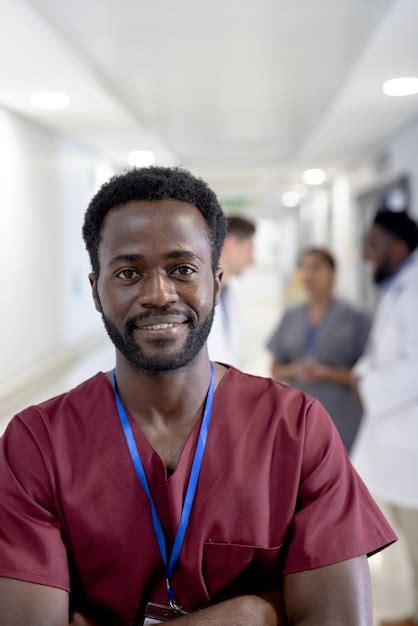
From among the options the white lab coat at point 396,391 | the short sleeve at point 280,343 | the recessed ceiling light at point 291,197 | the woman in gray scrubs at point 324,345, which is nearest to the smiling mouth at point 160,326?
the white lab coat at point 396,391

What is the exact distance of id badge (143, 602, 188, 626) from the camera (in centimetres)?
104

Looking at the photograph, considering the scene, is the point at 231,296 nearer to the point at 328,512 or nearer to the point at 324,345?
the point at 324,345

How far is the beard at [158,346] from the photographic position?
3.52ft

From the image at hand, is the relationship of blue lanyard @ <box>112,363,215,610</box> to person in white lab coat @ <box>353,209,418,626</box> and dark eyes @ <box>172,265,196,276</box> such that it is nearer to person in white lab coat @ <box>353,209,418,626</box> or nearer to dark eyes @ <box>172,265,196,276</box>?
dark eyes @ <box>172,265,196,276</box>

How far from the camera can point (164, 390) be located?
113cm

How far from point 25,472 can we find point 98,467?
0.37ft

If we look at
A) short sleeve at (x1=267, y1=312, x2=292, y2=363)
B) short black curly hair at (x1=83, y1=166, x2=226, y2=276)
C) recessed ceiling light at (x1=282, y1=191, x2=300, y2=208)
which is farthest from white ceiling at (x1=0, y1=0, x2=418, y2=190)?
recessed ceiling light at (x1=282, y1=191, x2=300, y2=208)

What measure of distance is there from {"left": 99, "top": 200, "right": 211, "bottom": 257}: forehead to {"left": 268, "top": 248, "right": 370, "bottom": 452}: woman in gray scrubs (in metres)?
1.96

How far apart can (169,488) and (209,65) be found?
2.29 metres

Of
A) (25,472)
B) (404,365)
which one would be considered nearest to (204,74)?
(404,365)

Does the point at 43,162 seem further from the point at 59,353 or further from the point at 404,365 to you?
the point at 404,365

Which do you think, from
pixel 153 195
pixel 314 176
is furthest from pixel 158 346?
pixel 314 176

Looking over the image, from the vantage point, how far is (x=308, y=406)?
114 centimetres

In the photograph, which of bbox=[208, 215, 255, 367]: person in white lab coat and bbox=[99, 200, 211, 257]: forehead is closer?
bbox=[99, 200, 211, 257]: forehead
